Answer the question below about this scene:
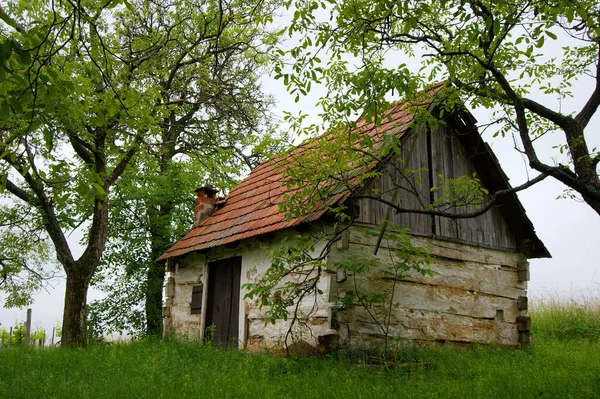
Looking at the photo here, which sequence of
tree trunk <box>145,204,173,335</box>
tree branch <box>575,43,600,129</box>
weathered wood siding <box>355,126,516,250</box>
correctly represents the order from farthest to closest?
tree trunk <box>145,204,173,335</box> → weathered wood siding <box>355,126,516,250</box> → tree branch <box>575,43,600,129</box>

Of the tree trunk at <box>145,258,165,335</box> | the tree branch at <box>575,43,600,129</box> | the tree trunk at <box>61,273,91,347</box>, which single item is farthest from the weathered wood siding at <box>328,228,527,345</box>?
the tree trunk at <box>145,258,165,335</box>

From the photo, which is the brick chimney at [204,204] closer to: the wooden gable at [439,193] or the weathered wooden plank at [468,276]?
the wooden gable at [439,193]

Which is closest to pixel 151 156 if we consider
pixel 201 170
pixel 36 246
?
pixel 201 170

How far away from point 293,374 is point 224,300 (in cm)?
381

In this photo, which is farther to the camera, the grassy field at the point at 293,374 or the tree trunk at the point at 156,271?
the tree trunk at the point at 156,271

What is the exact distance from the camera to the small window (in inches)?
427

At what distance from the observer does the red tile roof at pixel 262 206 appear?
7637mm

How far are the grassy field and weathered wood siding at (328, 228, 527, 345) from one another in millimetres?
401

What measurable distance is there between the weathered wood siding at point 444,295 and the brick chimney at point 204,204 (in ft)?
17.8

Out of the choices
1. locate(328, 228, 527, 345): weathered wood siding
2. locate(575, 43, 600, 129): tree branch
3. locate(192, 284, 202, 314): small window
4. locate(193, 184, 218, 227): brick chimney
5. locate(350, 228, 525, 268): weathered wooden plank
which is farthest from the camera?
locate(193, 184, 218, 227): brick chimney

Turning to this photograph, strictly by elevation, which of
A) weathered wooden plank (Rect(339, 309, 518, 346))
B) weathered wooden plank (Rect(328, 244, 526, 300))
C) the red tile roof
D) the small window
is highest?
the red tile roof

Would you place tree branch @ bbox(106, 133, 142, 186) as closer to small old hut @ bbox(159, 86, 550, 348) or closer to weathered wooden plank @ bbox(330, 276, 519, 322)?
small old hut @ bbox(159, 86, 550, 348)

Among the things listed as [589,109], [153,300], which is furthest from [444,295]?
[153,300]

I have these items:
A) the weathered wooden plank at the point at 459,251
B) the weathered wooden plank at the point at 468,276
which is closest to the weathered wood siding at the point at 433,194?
the weathered wooden plank at the point at 459,251
